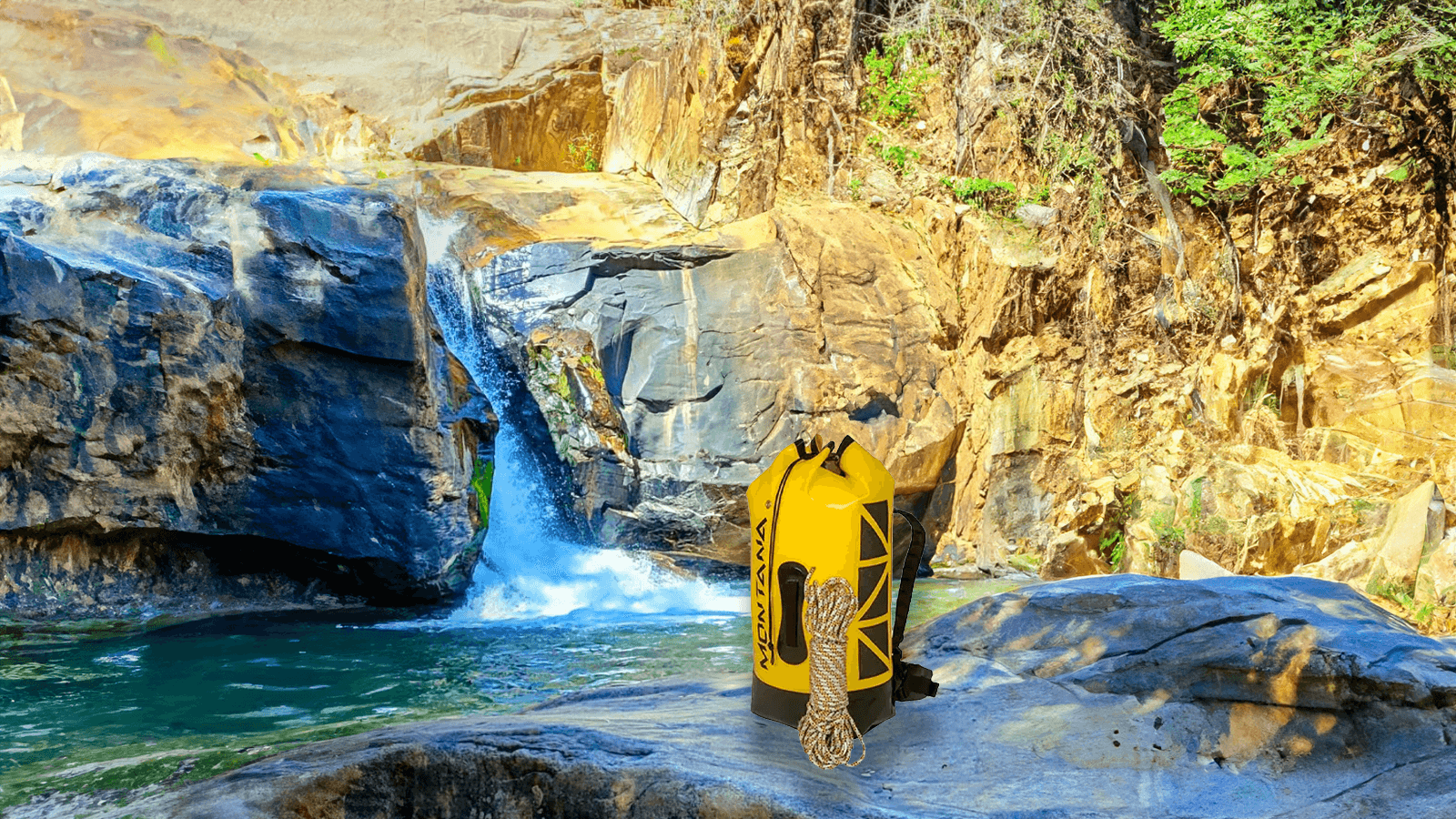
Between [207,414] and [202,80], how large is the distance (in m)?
10.6

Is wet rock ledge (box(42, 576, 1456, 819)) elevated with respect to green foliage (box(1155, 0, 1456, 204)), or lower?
lower

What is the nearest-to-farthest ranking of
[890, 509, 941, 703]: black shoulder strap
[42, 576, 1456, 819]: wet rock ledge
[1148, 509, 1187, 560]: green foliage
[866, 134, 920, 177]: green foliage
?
[42, 576, 1456, 819]: wet rock ledge
[890, 509, 941, 703]: black shoulder strap
[1148, 509, 1187, 560]: green foliage
[866, 134, 920, 177]: green foliage

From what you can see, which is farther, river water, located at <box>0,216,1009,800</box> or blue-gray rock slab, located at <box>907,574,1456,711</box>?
river water, located at <box>0,216,1009,800</box>

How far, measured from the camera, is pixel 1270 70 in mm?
9516

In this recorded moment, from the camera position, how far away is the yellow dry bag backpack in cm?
245

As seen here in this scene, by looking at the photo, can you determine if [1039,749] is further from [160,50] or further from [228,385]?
[160,50]

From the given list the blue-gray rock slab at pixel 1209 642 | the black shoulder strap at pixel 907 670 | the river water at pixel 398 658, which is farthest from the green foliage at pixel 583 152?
the black shoulder strap at pixel 907 670

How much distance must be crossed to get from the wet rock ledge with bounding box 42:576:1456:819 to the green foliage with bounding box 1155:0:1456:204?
7777 mm

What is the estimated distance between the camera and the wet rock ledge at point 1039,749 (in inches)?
87.0

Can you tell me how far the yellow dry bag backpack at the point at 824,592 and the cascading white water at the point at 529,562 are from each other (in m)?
4.77

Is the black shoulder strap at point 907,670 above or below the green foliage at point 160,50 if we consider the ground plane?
below

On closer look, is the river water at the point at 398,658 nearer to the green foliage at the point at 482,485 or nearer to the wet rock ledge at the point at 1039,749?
the green foliage at the point at 482,485

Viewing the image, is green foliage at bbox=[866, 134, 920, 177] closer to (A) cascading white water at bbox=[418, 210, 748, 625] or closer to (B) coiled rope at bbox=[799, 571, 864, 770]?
(A) cascading white water at bbox=[418, 210, 748, 625]

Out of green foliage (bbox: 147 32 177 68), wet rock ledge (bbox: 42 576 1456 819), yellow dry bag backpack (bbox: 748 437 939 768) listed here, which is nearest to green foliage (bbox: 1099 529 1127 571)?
wet rock ledge (bbox: 42 576 1456 819)
